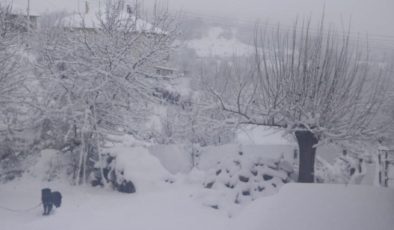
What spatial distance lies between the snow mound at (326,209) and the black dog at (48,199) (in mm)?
5669

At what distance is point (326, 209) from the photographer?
6.26 meters

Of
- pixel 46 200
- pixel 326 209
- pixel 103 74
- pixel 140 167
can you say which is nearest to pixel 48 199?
pixel 46 200

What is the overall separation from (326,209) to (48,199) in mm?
7322

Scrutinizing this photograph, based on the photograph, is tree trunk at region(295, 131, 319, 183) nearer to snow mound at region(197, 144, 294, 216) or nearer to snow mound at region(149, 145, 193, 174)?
snow mound at region(197, 144, 294, 216)

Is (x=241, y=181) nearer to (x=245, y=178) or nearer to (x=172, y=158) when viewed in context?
(x=245, y=178)

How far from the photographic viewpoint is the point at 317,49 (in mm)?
10859

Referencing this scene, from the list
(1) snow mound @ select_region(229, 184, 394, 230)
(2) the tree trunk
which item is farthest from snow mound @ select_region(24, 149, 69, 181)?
(1) snow mound @ select_region(229, 184, 394, 230)

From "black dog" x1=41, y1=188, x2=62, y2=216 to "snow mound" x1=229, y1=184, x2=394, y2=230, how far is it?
5.67 metres

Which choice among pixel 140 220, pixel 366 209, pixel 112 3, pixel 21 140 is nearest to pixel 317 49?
pixel 366 209

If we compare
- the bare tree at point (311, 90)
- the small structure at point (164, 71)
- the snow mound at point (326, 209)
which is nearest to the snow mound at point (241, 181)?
the bare tree at point (311, 90)

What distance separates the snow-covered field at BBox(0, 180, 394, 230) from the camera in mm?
6086

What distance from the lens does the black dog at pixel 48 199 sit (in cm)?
1031

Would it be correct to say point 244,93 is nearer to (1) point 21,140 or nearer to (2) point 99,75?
(2) point 99,75

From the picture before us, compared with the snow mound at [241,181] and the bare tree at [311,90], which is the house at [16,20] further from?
the snow mound at [241,181]
